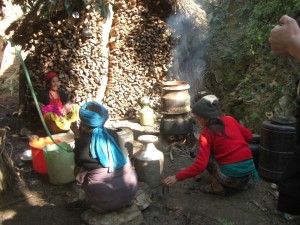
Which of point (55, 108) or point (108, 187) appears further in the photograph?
point (55, 108)

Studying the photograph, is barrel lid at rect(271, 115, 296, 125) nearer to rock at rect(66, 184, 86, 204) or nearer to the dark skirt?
the dark skirt

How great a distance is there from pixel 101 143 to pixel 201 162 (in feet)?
3.61

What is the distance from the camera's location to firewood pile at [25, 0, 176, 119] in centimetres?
593

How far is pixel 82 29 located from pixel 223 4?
3789mm

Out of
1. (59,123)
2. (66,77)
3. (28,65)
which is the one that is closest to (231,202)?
(59,123)

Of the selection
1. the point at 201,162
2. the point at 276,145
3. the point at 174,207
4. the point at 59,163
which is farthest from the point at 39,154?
the point at 276,145

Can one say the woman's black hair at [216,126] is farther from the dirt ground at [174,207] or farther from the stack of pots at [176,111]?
the stack of pots at [176,111]

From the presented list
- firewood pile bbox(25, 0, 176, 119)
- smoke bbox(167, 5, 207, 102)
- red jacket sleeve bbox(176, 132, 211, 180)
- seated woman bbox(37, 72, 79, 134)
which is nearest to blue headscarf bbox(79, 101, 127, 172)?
red jacket sleeve bbox(176, 132, 211, 180)

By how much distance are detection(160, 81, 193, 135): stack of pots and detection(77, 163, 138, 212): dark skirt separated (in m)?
2.27

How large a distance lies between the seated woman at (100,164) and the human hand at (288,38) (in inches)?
74.7

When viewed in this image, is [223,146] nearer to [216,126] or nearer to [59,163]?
[216,126]

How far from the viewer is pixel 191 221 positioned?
128 inches

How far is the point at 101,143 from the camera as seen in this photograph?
2.88 metres

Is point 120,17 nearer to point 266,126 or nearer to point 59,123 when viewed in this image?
point 59,123
